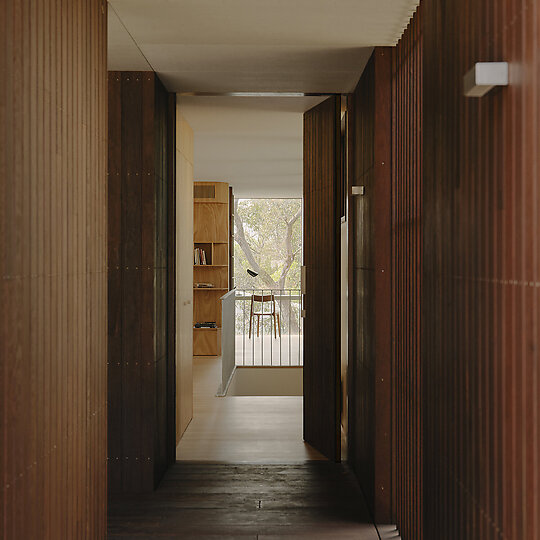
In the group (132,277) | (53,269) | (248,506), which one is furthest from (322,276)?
(53,269)

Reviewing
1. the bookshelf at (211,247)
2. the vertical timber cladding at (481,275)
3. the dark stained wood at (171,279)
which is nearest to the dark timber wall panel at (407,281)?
the vertical timber cladding at (481,275)

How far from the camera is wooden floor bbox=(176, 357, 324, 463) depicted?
4.32 meters

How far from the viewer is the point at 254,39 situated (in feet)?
10.2

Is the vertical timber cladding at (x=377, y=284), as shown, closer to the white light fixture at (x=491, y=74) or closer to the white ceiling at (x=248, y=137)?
the white ceiling at (x=248, y=137)

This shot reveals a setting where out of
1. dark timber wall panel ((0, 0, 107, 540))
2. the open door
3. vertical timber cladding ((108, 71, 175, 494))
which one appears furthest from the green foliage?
dark timber wall panel ((0, 0, 107, 540))

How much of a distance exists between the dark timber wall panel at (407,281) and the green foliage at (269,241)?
11.8 meters

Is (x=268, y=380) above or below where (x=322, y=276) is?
below

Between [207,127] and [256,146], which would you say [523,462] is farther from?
[256,146]

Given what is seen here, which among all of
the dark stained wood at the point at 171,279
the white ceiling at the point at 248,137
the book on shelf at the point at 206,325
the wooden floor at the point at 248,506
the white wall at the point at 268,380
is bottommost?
the white wall at the point at 268,380

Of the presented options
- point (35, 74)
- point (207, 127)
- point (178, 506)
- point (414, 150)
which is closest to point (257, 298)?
point (207, 127)

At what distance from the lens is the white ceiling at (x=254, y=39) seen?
8.89 ft

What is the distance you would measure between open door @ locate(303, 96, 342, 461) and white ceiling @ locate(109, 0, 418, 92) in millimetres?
529

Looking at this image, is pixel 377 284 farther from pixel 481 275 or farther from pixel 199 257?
pixel 199 257

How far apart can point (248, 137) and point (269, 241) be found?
948cm
